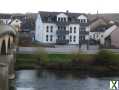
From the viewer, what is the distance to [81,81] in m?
41.6

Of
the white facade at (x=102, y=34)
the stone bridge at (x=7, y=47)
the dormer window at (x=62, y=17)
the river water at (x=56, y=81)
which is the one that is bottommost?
the river water at (x=56, y=81)

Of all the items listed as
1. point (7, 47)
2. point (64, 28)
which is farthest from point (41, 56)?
point (64, 28)

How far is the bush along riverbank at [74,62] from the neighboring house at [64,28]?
13.3 m

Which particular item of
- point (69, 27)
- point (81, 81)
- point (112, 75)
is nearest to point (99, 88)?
point (81, 81)

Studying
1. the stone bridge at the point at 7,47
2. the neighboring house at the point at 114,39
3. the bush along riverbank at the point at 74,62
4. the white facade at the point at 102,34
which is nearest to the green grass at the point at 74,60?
the bush along riverbank at the point at 74,62

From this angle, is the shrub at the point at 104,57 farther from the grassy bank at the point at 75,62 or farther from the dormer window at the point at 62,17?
the dormer window at the point at 62,17

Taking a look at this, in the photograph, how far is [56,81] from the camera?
134ft

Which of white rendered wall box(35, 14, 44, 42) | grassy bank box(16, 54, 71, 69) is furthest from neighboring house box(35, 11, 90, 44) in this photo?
grassy bank box(16, 54, 71, 69)

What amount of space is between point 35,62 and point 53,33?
52.2 ft

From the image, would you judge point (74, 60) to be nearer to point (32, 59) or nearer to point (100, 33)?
point (32, 59)

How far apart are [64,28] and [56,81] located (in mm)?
27852

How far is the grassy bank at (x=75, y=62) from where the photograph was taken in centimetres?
5188

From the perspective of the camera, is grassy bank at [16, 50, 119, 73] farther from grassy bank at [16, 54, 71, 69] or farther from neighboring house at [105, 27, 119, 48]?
neighboring house at [105, 27, 119, 48]

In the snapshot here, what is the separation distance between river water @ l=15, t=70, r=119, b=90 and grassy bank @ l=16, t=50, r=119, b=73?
114 inches
